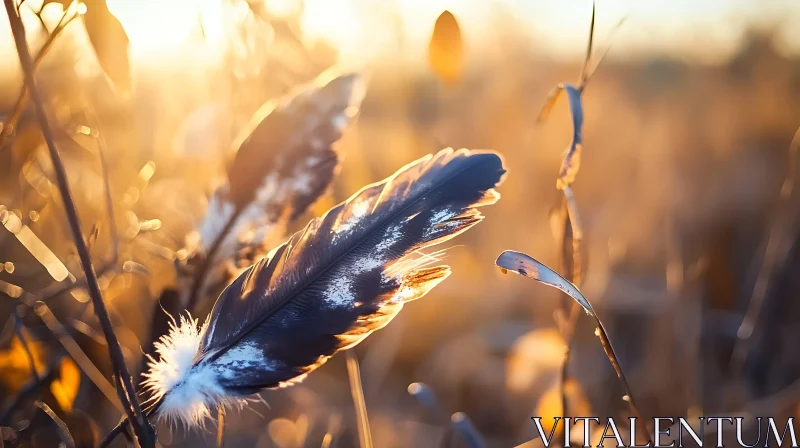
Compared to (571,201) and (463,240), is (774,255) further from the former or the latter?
(463,240)

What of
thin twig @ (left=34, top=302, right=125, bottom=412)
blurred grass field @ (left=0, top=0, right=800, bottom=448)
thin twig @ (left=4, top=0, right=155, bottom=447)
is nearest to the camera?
thin twig @ (left=4, top=0, right=155, bottom=447)

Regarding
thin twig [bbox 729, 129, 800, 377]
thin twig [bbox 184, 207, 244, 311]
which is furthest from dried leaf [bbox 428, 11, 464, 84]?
thin twig [bbox 729, 129, 800, 377]

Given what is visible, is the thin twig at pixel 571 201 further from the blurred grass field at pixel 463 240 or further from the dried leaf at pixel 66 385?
the dried leaf at pixel 66 385

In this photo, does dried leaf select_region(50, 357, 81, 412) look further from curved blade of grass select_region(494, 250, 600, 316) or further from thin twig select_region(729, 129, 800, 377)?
thin twig select_region(729, 129, 800, 377)

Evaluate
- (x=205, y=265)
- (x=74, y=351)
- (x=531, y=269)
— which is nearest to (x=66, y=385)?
(x=74, y=351)

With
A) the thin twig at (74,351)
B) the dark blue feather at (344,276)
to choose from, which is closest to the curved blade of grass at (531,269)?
the dark blue feather at (344,276)

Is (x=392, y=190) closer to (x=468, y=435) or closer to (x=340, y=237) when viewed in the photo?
(x=340, y=237)
